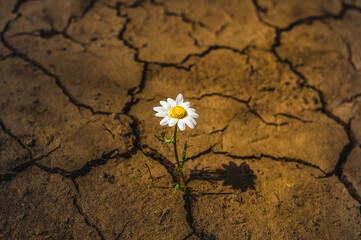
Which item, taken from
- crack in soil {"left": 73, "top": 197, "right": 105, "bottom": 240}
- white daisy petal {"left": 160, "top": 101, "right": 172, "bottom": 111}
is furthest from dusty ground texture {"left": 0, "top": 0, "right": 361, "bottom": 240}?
white daisy petal {"left": 160, "top": 101, "right": 172, "bottom": 111}


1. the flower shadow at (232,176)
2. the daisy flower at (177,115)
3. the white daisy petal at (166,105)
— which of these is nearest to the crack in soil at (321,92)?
the flower shadow at (232,176)

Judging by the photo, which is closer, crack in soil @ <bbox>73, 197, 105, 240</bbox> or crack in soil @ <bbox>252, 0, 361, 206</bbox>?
crack in soil @ <bbox>73, 197, 105, 240</bbox>

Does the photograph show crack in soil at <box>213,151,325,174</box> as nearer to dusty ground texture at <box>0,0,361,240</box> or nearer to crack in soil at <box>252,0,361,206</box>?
dusty ground texture at <box>0,0,361,240</box>

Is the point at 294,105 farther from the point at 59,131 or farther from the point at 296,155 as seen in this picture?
the point at 59,131

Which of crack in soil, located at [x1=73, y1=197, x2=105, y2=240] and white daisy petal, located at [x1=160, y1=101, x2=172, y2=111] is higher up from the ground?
white daisy petal, located at [x1=160, y1=101, x2=172, y2=111]

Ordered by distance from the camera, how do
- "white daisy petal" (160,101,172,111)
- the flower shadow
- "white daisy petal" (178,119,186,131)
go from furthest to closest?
the flower shadow < "white daisy petal" (160,101,172,111) < "white daisy petal" (178,119,186,131)

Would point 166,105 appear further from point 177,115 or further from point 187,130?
point 187,130

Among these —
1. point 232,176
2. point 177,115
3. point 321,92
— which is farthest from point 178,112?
point 321,92
